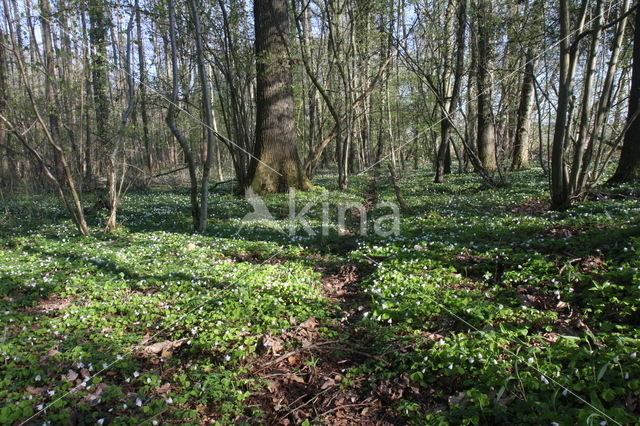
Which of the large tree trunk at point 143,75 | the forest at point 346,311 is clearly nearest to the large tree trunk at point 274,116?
the forest at point 346,311

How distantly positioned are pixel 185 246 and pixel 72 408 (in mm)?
5197

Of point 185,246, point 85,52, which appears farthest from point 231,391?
point 85,52

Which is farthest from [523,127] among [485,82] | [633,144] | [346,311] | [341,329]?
[341,329]

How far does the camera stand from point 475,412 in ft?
9.39

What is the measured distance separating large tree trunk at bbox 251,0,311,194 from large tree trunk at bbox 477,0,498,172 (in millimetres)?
7370

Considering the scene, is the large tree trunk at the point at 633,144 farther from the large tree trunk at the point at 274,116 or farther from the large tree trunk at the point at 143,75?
the large tree trunk at the point at 143,75

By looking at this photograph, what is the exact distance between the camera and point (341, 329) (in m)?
4.68

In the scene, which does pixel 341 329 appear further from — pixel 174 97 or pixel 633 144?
pixel 633 144

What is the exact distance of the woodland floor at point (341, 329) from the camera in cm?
310

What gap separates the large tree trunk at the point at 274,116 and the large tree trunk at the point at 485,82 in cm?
737

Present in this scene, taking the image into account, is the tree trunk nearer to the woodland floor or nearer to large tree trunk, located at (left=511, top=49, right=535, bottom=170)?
the woodland floor

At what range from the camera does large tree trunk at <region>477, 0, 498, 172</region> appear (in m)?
12.8

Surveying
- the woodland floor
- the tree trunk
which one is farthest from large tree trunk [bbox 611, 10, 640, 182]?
the tree trunk

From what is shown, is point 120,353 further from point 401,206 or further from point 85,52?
point 85,52
